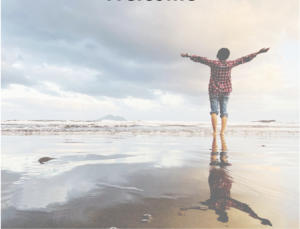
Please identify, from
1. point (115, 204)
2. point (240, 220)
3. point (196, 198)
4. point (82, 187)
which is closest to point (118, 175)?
point (82, 187)

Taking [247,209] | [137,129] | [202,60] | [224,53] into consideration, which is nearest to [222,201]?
[247,209]

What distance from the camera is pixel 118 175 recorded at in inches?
73.2

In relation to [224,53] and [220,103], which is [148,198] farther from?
[224,53]

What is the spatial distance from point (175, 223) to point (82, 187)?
2.71ft

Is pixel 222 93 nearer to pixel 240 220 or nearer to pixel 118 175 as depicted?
pixel 118 175

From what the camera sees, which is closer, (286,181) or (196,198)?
(196,198)

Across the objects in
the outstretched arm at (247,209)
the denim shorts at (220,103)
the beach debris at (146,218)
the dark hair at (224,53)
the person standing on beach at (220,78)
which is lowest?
the beach debris at (146,218)

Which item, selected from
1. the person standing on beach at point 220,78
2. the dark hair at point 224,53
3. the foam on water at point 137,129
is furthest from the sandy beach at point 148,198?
the foam on water at point 137,129

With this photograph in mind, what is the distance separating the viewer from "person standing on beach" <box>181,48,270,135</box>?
5664 mm

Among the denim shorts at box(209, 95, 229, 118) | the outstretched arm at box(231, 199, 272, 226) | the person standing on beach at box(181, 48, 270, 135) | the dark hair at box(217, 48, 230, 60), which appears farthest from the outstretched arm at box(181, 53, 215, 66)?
the outstretched arm at box(231, 199, 272, 226)

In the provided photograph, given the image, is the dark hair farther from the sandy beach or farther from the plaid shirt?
the sandy beach

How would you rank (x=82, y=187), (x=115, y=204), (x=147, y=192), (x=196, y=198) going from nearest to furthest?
1. (x=115, y=204)
2. (x=196, y=198)
3. (x=147, y=192)
4. (x=82, y=187)

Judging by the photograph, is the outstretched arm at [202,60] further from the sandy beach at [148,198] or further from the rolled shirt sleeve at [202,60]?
the sandy beach at [148,198]

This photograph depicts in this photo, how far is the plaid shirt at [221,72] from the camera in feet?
18.5
